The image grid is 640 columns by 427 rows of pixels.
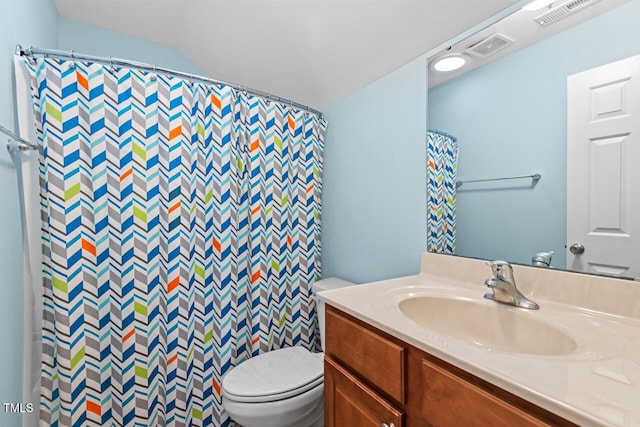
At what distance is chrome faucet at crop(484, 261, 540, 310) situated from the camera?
0.86m

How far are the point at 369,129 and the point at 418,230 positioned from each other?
2.17 feet

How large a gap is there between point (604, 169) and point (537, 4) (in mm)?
607


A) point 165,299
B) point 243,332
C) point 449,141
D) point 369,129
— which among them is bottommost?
point 243,332

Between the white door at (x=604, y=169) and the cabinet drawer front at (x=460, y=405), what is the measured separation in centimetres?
61

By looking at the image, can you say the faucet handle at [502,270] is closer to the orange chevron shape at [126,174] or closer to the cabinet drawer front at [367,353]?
the cabinet drawer front at [367,353]

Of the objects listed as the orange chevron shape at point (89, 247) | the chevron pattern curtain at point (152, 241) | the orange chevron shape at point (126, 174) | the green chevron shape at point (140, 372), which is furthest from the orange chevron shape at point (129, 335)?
the orange chevron shape at point (126, 174)

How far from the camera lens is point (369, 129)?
1.60 metres

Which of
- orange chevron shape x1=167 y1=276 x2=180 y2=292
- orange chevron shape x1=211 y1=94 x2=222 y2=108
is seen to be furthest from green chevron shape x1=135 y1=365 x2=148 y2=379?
orange chevron shape x1=211 y1=94 x2=222 y2=108

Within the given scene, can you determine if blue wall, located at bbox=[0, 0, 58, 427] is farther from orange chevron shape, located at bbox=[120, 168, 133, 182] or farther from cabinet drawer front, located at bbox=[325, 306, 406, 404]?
cabinet drawer front, located at bbox=[325, 306, 406, 404]

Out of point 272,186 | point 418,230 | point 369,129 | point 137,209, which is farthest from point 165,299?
point 369,129

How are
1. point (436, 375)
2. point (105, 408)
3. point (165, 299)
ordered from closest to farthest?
1. point (436, 375)
2. point (105, 408)
3. point (165, 299)

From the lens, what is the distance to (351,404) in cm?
86

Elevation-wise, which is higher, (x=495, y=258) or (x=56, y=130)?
(x=56, y=130)

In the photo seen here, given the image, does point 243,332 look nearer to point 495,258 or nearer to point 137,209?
point 137,209
